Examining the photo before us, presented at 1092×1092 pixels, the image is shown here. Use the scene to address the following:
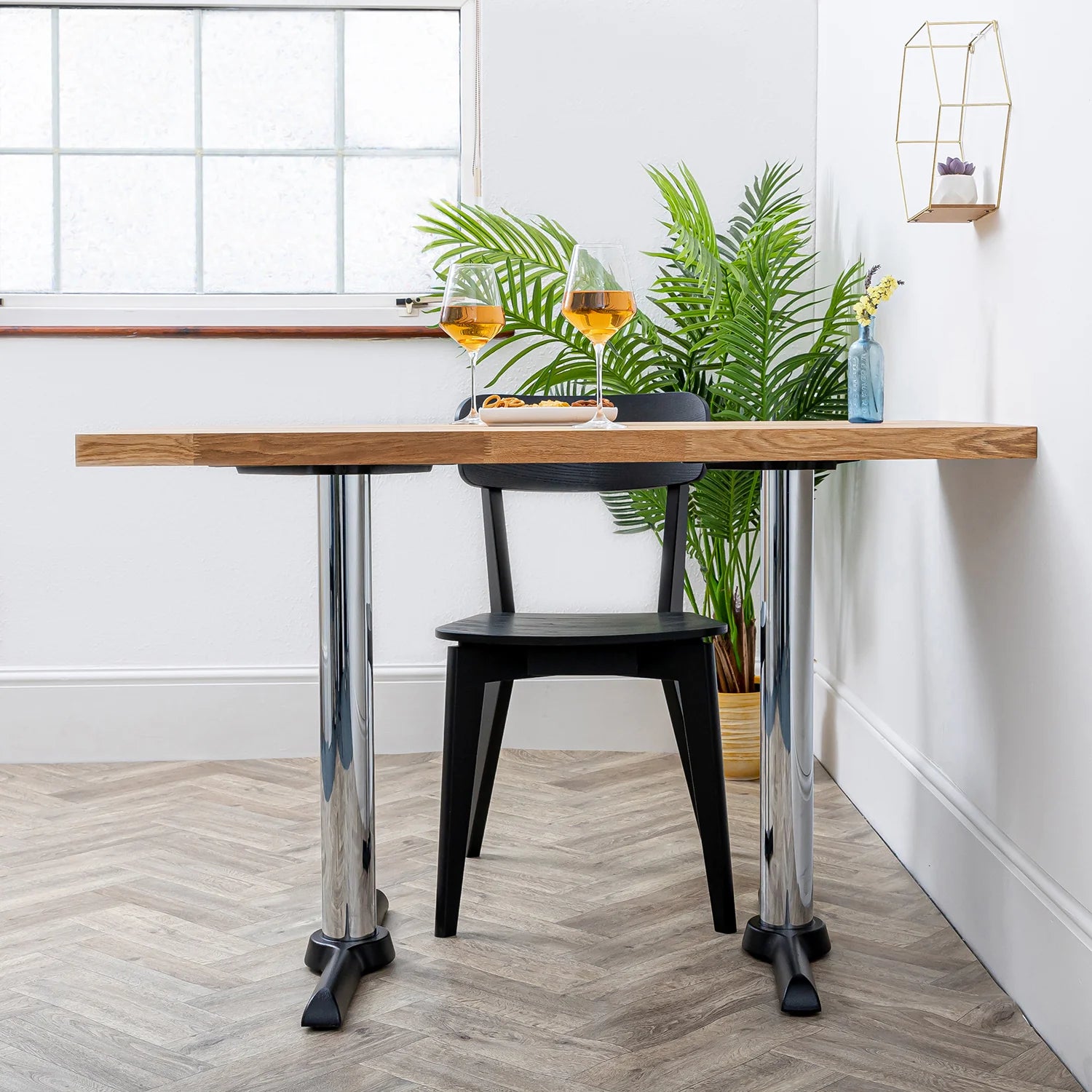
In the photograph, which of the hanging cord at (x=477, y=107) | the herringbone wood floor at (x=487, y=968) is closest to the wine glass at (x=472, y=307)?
the herringbone wood floor at (x=487, y=968)

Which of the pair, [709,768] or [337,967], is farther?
[709,768]

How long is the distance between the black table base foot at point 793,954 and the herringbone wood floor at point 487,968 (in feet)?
0.08

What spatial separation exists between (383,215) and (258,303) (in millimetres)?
379

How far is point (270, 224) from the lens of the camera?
288 centimetres

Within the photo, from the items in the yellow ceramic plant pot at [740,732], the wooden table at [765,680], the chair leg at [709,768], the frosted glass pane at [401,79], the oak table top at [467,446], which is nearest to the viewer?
the oak table top at [467,446]

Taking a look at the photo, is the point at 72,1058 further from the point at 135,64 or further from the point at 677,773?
the point at 135,64

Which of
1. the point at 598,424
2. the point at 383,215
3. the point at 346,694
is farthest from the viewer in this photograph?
the point at 383,215

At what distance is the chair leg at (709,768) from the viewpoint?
172cm

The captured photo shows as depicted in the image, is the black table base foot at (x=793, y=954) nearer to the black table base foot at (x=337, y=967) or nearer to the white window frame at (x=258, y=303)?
the black table base foot at (x=337, y=967)

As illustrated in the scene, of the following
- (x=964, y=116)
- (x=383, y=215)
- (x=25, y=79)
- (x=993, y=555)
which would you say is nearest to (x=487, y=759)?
(x=993, y=555)

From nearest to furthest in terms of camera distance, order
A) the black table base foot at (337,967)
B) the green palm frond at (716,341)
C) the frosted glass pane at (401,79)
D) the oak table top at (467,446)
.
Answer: the oak table top at (467,446), the black table base foot at (337,967), the green palm frond at (716,341), the frosted glass pane at (401,79)

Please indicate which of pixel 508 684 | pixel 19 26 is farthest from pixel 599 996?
pixel 19 26

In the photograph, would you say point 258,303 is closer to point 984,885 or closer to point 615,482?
point 615,482

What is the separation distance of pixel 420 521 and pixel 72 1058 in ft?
5.30
